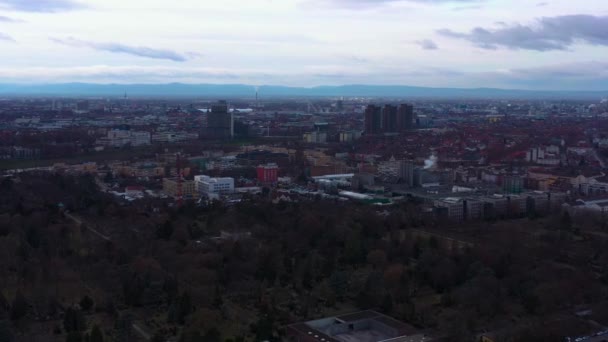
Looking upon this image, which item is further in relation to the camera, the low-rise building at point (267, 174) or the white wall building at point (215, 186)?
the low-rise building at point (267, 174)

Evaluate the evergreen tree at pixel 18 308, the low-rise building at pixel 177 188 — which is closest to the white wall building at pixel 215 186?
the low-rise building at pixel 177 188

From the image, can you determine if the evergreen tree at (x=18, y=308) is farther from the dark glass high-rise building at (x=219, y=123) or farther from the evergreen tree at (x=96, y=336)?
the dark glass high-rise building at (x=219, y=123)

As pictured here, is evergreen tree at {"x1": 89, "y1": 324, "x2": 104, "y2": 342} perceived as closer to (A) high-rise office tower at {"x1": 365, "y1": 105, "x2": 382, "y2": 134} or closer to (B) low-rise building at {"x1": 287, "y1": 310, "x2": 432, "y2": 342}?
(B) low-rise building at {"x1": 287, "y1": 310, "x2": 432, "y2": 342}

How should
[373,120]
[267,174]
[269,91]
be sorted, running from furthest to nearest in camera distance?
1. [269,91]
2. [373,120]
3. [267,174]

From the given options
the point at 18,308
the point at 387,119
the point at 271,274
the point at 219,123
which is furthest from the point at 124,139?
the point at 18,308

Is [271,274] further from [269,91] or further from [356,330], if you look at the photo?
[269,91]

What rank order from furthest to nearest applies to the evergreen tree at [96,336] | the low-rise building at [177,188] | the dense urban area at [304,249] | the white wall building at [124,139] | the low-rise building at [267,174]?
the white wall building at [124,139]
the low-rise building at [267,174]
the low-rise building at [177,188]
the dense urban area at [304,249]
the evergreen tree at [96,336]

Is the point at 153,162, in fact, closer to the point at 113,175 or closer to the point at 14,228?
the point at 113,175
